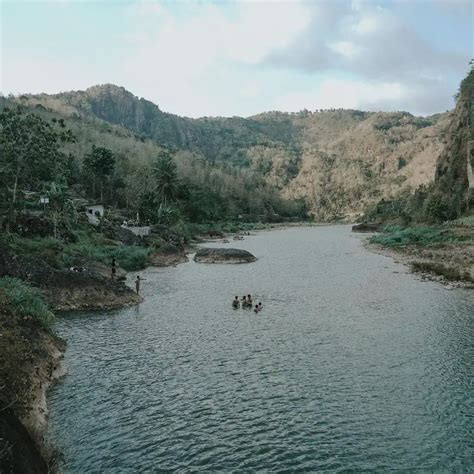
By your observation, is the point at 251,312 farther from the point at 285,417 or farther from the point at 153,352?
the point at 285,417

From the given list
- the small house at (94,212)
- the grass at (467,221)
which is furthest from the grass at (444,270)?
the small house at (94,212)

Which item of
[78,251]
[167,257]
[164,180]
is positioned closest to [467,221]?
[167,257]

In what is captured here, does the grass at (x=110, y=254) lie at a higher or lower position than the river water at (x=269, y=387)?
higher

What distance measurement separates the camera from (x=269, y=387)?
24.1m

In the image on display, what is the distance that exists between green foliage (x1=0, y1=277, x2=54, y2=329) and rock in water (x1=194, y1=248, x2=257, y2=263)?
46.4 metres

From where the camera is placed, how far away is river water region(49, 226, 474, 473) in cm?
1781

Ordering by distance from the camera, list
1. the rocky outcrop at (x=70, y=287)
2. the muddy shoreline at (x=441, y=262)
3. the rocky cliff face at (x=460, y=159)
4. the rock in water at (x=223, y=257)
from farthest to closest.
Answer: the rocky cliff face at (x=460, y=159), the rock in water at (x=223, y=257), the muddy shoreline at (x=441, y=262), the rocky outcrop at (x=70, y=287)

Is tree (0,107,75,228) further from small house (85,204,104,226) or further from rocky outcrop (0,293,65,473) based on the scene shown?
rocky outcrop (0,293,65,473)

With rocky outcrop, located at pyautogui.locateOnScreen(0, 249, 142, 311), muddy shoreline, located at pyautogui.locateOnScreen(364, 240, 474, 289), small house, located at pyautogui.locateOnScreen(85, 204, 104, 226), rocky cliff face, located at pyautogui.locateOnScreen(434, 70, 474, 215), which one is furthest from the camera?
rocky cliff face, located at pyautogui.locateOnScreen(434, 70, 474, 215)

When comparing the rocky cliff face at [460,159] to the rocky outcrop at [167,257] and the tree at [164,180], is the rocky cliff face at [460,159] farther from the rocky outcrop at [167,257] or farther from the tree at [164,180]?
the rocky outcrop at [167,257]

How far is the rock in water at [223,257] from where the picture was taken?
78.0 metres

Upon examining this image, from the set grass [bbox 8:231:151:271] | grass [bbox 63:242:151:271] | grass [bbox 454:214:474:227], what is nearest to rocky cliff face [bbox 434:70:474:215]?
grass [bbox 454:214:474:227]

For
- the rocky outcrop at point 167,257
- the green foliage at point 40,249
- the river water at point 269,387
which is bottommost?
the river water at point 269,387

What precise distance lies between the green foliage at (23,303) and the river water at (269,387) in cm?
278
